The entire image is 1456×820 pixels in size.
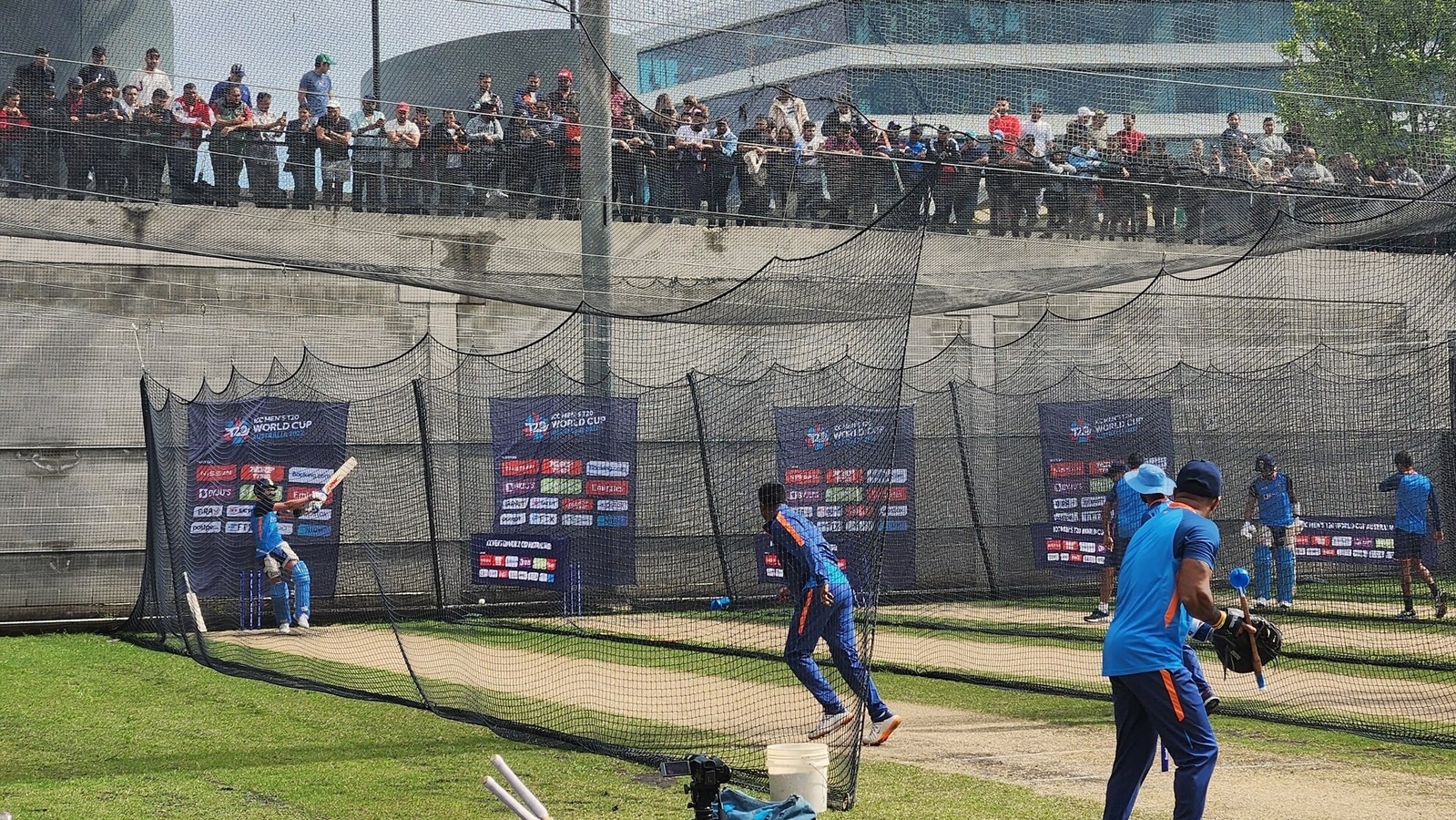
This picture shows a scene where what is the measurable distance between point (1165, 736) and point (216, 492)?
11.2 m

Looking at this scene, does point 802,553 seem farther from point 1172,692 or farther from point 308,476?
point 308,476

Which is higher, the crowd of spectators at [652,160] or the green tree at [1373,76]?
the green tree at [1373,76]

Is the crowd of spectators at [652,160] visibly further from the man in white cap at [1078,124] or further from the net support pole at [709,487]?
the net support pole at [709,487]

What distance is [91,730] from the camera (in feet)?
30.8

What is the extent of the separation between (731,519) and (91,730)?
7.54 m

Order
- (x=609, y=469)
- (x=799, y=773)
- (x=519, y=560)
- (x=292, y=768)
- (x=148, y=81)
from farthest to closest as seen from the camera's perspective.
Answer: (x=609, y=469), (x=519, y=560), (x=148, y=81), (x=292, y=768), (x=799, y=773)

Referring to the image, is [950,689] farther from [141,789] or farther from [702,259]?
[141,789]

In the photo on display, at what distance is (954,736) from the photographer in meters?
9.08

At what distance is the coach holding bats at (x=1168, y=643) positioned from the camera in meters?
5.52

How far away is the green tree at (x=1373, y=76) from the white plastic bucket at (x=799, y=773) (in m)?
7.91

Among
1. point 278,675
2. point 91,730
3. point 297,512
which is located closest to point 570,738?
point 91,730

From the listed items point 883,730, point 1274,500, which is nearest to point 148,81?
point 883,730

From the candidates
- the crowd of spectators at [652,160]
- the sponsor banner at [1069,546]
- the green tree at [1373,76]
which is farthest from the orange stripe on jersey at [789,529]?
the sponsor banner at [1069,546]

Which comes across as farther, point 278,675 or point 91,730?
point 278,675
